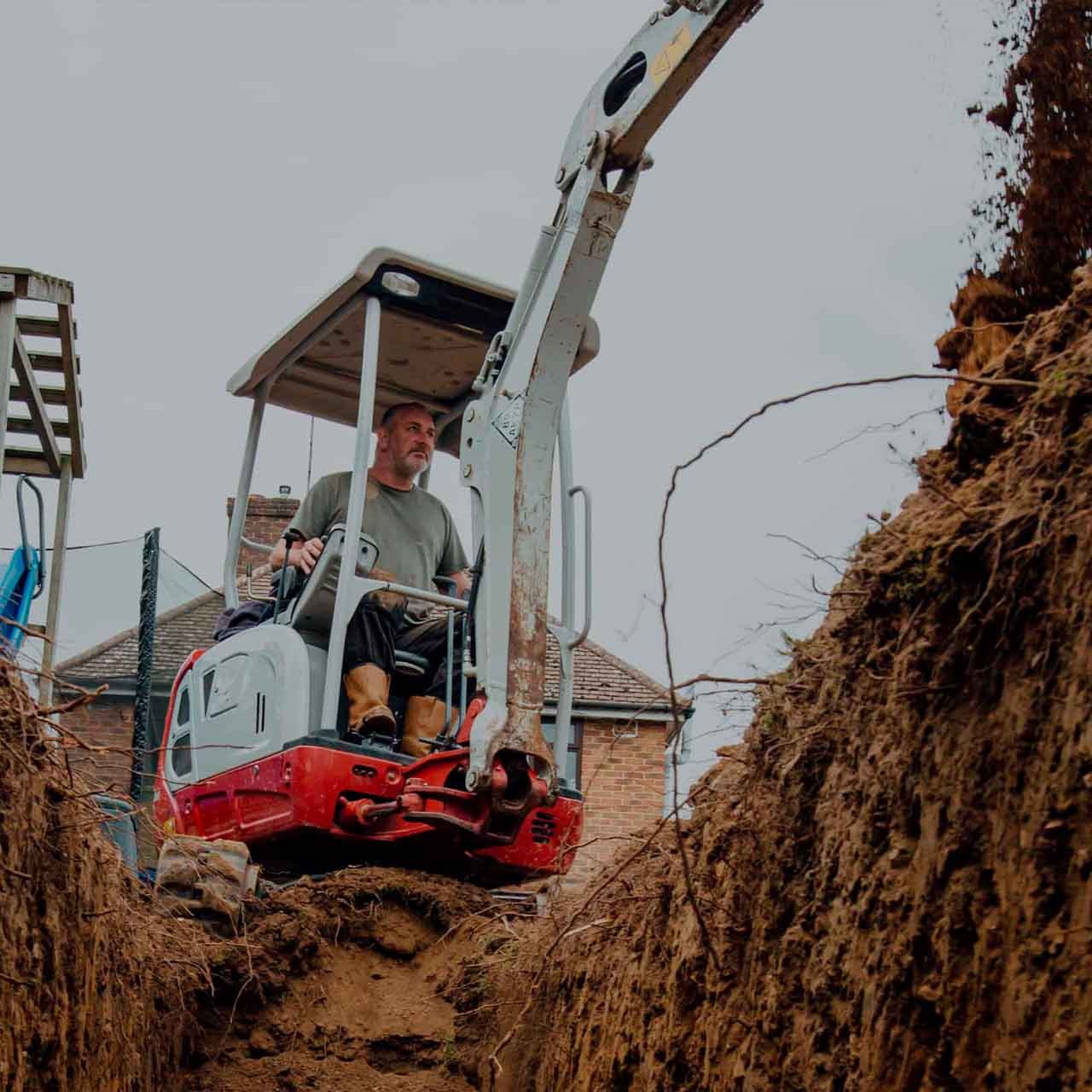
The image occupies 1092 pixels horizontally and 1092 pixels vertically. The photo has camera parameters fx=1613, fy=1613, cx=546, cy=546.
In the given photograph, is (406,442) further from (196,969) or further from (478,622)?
(196,969)

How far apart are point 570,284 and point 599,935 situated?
10.00 feet

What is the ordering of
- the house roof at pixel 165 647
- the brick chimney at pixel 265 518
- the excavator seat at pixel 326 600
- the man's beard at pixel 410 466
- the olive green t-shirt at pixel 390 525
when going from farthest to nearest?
the brick chimney at pixel 265 518
the house roof at pixel 165 647
the man's beard at pixel 410 466
the olive green t-shirt at pixel 390 525
the excavator seat at pixel 326 600

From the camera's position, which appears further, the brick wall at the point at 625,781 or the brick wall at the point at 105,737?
the brick wall at the point at 625,781

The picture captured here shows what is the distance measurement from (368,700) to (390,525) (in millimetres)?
1018

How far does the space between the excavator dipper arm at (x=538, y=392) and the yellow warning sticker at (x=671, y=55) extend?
0.04ft

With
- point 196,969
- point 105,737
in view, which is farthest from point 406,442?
point 105,737

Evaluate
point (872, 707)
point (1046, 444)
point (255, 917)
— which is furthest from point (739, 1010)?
point (255, 917)

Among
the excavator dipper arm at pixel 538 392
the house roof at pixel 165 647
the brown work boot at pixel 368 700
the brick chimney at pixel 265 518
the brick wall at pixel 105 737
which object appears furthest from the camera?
the brick chimney at pixel 265 518

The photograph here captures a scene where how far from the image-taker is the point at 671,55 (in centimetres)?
654

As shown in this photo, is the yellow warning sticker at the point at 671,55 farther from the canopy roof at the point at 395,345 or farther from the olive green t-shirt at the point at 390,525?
the olive green t-shirt at the point at 390,525

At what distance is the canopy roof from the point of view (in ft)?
24.5

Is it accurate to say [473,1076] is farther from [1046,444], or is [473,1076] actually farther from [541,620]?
[1046,444]

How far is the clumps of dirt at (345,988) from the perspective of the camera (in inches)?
241

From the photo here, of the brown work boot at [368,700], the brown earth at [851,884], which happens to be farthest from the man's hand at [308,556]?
the brown earth at [851,884]
